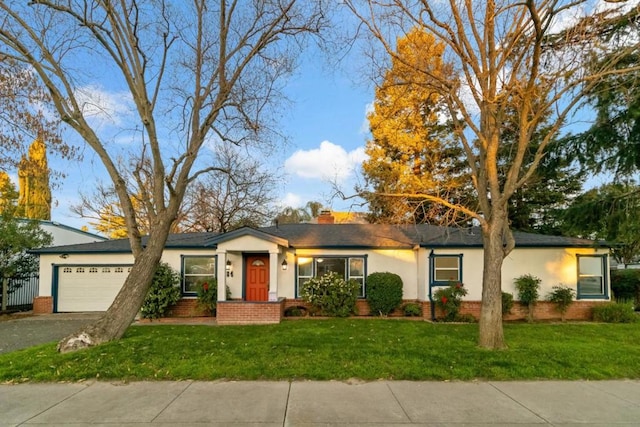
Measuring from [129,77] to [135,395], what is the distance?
7.67 meters

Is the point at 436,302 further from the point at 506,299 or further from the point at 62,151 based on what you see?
the point at 62,151

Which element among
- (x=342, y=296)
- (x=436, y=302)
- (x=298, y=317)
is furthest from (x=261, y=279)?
(x=436, y=302)

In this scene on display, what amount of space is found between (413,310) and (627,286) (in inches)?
384

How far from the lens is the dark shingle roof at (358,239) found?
14.3 metres

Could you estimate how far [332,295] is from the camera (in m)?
13.9

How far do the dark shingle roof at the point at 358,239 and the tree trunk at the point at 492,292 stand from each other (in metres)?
4.98

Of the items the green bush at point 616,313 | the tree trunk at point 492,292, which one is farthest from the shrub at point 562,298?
the tree trunk at point 492,292

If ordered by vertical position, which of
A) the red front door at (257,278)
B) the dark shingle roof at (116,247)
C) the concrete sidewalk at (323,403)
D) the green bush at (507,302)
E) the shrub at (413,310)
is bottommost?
the shrub at (413,310)

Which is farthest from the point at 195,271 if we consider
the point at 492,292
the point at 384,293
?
the point at 492,292

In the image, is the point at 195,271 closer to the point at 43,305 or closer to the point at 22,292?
the point at 43,305

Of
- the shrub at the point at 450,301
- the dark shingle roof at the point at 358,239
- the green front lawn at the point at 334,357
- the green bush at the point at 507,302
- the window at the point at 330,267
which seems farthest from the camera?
the window at the point at 330,267

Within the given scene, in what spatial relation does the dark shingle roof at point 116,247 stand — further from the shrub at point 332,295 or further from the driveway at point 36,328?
the shrub at point 332,295

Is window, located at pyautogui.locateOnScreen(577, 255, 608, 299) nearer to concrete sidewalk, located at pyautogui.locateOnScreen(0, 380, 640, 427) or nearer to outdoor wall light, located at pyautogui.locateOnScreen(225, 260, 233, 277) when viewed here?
concrete sidewalk, located at pyautogui.locateOnScreen(0, 380, 640, 427)

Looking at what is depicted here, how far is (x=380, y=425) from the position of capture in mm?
4617
